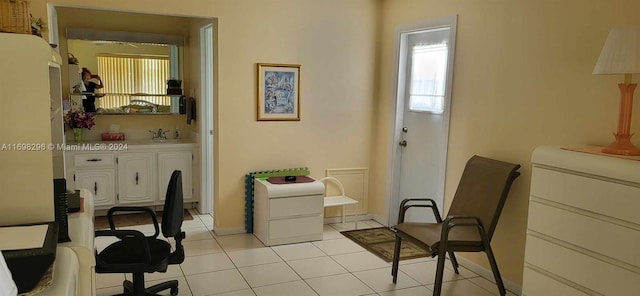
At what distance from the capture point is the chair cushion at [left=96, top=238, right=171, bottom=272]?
2.79 m

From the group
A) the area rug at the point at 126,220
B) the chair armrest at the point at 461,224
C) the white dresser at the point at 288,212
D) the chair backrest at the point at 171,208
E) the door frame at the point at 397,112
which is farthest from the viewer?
the area rug at the point at 126,220

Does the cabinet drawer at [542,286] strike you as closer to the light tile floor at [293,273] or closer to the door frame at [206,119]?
the light tile floor at [293,273]

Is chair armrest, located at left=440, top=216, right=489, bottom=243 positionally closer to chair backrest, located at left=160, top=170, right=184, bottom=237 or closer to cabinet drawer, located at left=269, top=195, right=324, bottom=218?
cabinet drawer, located at left=269, top=195, right=324, bottom=218

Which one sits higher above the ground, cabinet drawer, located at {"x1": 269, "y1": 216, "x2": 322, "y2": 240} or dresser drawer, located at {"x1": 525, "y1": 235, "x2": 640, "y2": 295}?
dresser drawer, located at {"x1": 525, "y1": 235, "x2": 640, "y2": 295}

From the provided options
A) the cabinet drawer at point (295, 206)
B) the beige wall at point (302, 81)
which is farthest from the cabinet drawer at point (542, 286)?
the beige wall at point (302, 81)

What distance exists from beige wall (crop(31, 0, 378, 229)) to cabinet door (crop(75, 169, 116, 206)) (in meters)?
1.30

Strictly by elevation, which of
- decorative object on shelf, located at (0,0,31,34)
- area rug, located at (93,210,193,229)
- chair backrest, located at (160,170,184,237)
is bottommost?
area rug, located at (93,210,193,229)

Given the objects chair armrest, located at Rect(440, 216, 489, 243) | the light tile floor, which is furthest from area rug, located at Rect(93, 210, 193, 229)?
chair armrest, located at Rect(440, 216, 489, 243)

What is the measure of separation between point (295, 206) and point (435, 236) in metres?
1.48

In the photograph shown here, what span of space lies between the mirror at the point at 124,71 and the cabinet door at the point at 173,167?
66 cm

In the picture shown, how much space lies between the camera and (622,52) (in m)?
2.40

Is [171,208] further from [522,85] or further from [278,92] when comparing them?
[522,85]

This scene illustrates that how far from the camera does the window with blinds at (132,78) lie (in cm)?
529

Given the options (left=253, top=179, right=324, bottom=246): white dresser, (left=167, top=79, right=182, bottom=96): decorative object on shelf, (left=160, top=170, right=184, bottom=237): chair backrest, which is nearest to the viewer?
(left=160, top=170, right=184, bottom=237): chair backrest
